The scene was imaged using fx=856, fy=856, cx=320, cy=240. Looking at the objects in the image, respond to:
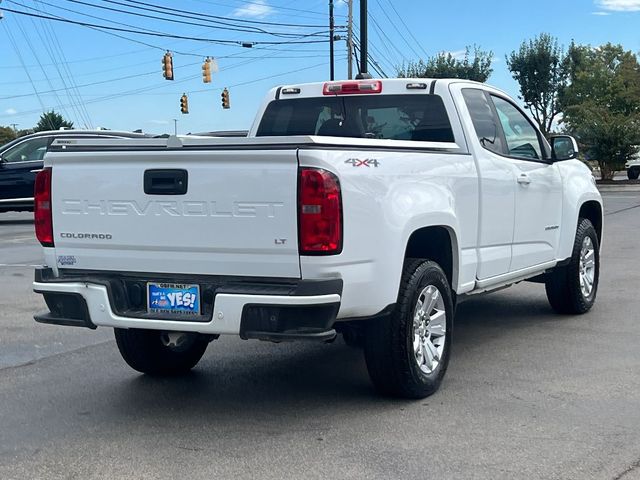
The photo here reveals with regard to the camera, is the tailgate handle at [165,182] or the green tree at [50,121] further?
the green tree at [50,121]

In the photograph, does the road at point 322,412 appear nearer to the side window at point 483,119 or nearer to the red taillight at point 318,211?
the red taillight at point 318,211

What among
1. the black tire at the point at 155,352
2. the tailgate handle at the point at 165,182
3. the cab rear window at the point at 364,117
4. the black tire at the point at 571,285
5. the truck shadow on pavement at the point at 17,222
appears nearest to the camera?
the tailgate handle at the point at 165,182

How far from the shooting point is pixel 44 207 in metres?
5.08

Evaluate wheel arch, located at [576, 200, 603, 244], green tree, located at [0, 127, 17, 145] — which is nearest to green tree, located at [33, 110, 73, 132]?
green tree, located at [0, 127, 17, 145]

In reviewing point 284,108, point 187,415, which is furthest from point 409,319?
point 284,108

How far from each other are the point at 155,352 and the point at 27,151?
14133 mm

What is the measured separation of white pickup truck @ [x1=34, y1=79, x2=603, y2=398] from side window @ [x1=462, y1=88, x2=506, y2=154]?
0.13 m

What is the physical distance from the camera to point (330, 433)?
4.64 metres

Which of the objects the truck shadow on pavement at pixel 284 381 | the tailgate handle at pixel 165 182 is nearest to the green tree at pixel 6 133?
the truck shadow on pavement at pixel 284 381

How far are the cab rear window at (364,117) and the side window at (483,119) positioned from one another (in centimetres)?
28

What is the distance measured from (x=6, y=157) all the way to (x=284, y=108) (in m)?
13.4

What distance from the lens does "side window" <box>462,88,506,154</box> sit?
20.5ft

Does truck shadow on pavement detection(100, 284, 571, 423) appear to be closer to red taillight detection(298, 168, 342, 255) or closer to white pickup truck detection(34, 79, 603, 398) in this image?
white pickup truck detection(34, 79, 603, 398)

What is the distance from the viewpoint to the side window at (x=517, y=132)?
671cm
